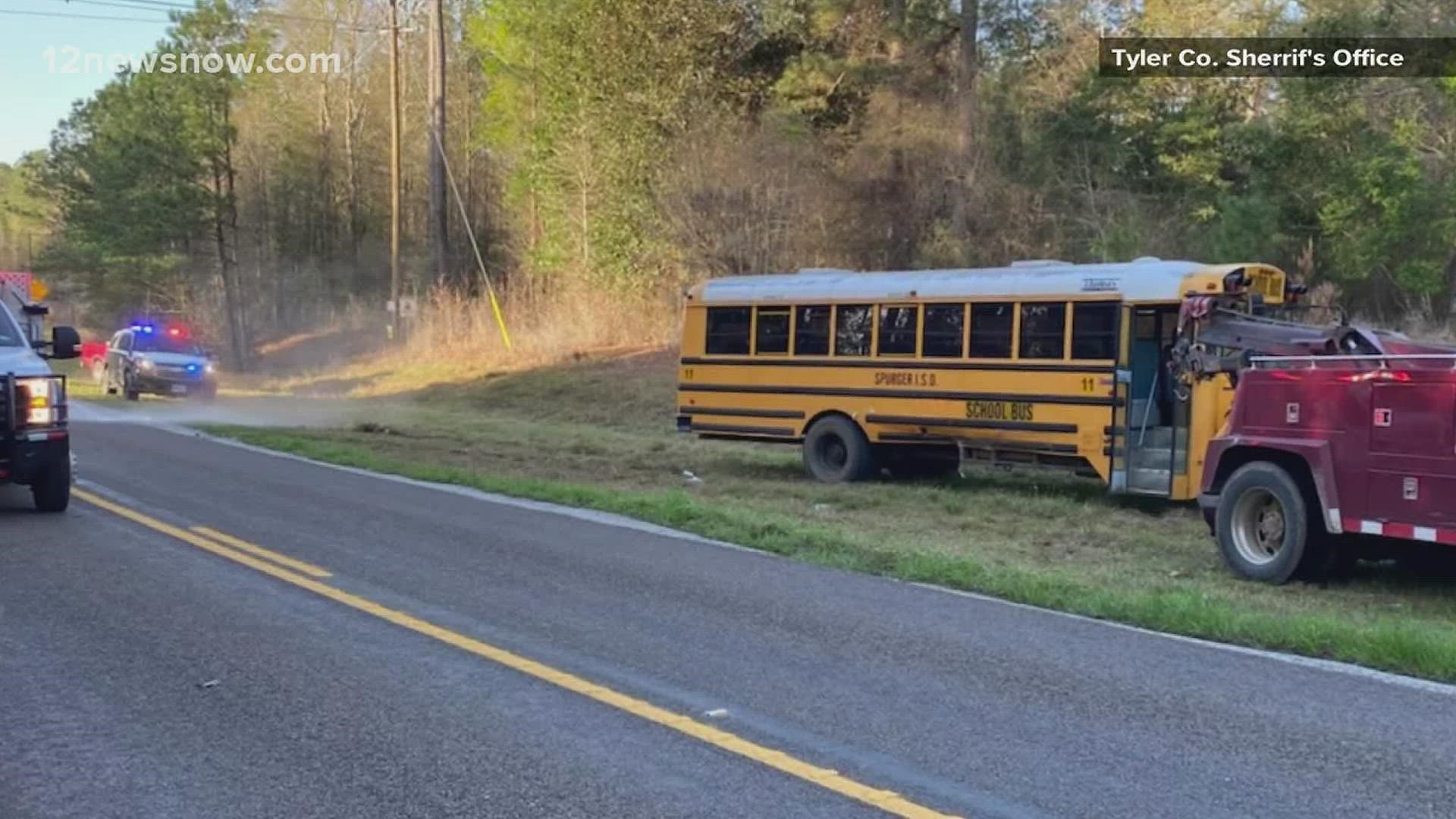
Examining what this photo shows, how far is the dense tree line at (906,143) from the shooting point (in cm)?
2450

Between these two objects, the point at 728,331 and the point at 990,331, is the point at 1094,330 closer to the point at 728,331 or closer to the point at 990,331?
the point at 990,331

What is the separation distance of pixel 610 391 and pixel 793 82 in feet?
28.9

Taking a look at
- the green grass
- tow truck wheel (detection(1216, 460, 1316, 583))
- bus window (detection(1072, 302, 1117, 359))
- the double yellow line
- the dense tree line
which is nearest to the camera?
the double yellow line

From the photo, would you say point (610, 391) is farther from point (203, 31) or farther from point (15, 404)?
point (203, 31)

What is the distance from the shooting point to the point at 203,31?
4772 centimetres

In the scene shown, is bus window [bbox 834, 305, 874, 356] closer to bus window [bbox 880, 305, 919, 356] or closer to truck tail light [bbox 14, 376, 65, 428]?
bus window [bbox 880, 305, 919, 356]

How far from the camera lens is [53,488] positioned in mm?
11906

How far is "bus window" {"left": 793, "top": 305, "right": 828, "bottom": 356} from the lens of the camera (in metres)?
17.3

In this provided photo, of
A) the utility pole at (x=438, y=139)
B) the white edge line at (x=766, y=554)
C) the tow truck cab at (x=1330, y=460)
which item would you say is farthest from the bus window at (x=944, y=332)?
the utility pole at (x=438, y=139)

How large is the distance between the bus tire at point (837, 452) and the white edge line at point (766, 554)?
4549 millimetres

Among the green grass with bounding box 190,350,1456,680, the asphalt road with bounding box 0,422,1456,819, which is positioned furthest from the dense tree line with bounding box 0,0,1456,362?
the asphalt road with bounding box 0,422,1456,819

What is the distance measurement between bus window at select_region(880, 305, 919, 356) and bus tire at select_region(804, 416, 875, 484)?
1109 millimetres

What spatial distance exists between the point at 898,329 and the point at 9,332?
9.66 metres

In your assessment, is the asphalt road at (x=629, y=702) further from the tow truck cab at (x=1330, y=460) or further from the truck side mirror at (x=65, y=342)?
the truck side mirror at (x=65, y=342)
